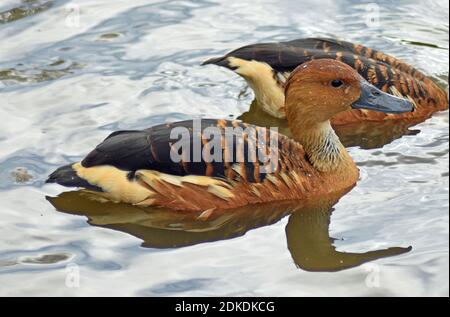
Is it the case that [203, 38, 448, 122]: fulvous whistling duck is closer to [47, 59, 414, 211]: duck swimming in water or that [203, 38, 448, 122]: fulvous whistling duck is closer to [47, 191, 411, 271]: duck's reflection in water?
[47, 59, 414, 211]: duck swimming in water

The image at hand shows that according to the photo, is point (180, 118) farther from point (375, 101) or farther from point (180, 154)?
point (375, 101)

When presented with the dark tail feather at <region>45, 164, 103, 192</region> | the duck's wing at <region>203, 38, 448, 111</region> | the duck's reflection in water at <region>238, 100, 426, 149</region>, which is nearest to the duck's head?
the duck's reflection in water at <region>238, 100, 426, 149</region>

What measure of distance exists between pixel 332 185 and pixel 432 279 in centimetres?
174

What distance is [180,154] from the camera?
323 inches

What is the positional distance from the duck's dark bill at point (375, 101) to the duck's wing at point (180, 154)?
137cm

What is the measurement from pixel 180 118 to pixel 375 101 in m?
2.15

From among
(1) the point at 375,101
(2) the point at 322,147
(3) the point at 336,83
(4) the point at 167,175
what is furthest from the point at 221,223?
(1) the point at 375,101

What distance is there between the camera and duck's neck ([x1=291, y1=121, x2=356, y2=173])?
8984 millimetres

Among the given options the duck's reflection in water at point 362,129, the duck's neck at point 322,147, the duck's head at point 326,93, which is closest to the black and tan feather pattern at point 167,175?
the duck's neck at point 322,147

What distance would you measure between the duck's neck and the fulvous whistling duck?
53.2 inches

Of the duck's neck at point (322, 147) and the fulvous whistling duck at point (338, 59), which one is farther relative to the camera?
the fulvous whistling duck at point (338, 59)

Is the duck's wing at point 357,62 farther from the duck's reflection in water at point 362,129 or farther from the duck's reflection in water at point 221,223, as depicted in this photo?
the duck's reflection in water at point 221,223

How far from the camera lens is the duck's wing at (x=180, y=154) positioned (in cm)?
821

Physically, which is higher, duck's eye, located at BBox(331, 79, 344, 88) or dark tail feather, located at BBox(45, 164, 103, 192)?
duck's eye, located at BBox(331, 79, 344, 88)
